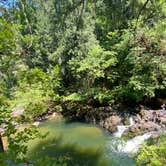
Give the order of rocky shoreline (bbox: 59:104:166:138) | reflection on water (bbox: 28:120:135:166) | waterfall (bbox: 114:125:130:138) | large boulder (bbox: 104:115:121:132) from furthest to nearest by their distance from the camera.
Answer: large boulder (bbox: 104:115:121:132) < waterfall (bbox: 114:125:130:138) < rocky shoreline (bbox: 59:104:166:138) < reflection on water (bbox: 28:120:135:166)

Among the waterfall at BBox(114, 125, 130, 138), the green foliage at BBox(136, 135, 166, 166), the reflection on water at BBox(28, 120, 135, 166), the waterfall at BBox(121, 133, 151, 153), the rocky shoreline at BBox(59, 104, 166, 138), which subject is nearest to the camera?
the green foliage at BBox(136, 135, 166, 166)

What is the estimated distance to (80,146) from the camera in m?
9.65

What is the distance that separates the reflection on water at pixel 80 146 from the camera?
27.2 feet

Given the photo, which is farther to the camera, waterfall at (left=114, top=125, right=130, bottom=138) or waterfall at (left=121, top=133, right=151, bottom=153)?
waterfall at (left=114, top=125, right=130, bottom=138)

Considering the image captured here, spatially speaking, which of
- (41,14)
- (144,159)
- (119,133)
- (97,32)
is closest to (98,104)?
(119,133)

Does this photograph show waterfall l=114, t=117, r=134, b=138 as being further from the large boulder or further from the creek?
the large boulder

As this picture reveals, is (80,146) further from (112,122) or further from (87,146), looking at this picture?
(112,122)

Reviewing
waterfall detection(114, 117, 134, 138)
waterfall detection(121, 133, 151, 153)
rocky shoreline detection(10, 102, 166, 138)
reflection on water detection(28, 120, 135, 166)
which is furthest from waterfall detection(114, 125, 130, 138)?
waterfall detection(121, 133, 151, 153)

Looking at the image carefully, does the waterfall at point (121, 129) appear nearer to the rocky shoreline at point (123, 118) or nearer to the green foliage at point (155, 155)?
the rocky shoreline at point (123, 118)

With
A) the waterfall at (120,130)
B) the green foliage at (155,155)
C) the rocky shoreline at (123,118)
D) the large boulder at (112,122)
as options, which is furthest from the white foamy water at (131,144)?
the green foliage at (155,155)

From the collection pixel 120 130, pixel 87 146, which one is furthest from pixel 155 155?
pixel 120 130

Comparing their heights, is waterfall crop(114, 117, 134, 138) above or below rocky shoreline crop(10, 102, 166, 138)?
below

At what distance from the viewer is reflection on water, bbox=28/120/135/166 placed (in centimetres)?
830

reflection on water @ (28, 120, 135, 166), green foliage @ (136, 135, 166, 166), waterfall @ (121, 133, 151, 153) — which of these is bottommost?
reflection on water @ (28, 120, 135, 166)
